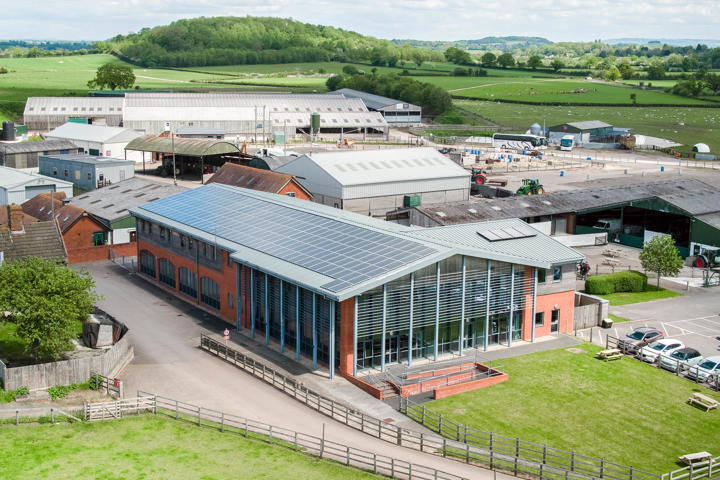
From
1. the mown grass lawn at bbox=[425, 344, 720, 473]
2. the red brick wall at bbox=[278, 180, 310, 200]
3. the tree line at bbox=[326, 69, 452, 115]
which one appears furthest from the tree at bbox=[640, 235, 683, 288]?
the tree line at bbox=[326, 69, 452, 115]

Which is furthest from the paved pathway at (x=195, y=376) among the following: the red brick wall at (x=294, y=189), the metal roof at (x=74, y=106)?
the metal roof at (x=74, y=106)

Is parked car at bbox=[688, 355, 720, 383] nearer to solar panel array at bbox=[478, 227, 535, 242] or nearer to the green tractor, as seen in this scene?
solar panel array at bbox=[478, 227, 535, 242]

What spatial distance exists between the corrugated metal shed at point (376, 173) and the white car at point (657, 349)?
4082 centimetres

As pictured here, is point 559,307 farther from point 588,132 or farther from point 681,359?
point 588,132

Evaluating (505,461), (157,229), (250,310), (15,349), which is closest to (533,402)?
(505,461)

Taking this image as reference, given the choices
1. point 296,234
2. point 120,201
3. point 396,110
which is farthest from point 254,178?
point 396,110

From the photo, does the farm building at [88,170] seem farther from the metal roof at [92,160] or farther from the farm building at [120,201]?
the farm building at [120,201]

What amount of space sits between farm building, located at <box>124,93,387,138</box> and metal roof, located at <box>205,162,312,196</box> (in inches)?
2071

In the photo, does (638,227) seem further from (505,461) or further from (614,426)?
(505,461)

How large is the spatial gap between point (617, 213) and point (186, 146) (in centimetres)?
5316

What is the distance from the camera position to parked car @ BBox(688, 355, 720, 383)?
42763 millimetres

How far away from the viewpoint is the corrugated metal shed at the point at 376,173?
82.9 meters

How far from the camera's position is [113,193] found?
77.2m

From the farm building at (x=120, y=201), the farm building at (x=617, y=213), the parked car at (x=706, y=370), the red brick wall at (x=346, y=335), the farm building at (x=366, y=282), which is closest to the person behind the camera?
the red brick wall at (x=346, y=335)
